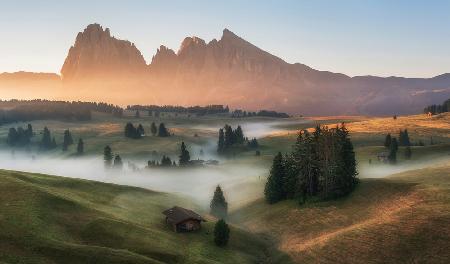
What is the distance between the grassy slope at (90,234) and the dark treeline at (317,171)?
24.0 meters

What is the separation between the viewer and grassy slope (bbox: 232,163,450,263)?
69.5 metres

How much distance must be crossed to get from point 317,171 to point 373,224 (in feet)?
108

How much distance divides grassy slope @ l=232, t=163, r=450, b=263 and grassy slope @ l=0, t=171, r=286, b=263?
7.42m

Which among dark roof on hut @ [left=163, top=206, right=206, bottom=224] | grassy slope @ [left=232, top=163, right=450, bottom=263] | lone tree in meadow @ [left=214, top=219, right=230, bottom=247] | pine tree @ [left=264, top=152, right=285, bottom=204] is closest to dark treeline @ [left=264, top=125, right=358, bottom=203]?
pine tree @ [left=264, top=152, right=285, bottom=204]

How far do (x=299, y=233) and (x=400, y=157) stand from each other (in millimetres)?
103079

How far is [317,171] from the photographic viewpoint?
111375 millimetres

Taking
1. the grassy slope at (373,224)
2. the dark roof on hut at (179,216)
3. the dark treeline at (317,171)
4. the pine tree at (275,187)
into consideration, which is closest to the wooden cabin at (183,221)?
the dark roof on hut at (179,216)

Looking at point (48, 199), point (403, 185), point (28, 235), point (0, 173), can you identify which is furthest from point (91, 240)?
point (403, 185)

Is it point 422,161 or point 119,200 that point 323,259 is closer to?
point 119,200

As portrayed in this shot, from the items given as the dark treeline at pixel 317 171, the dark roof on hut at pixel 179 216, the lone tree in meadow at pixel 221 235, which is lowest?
the lone tree in meadow at pixel 221 235

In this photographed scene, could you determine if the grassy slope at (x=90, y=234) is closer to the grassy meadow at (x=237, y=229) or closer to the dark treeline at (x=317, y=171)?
the grassy meadow at (x=237, y=229)

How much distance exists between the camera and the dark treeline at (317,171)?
10488cm

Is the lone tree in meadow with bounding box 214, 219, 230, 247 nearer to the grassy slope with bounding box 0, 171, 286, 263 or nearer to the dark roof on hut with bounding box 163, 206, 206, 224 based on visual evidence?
the grassy slope with bounding box 0, 171, 286, 263

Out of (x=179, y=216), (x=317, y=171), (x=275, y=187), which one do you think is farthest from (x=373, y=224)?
(x=275, y=187)
